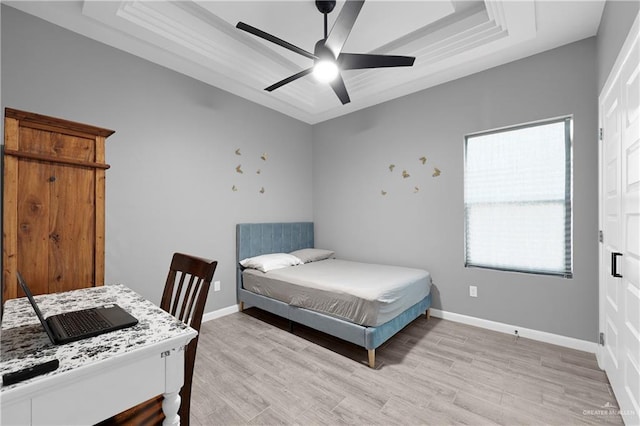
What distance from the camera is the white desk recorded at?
750mm

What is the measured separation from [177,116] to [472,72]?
10.5ft

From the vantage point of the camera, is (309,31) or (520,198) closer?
(309,31)

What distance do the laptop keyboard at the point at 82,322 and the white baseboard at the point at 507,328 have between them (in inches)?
84.7

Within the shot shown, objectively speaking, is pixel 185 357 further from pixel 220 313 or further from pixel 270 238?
pixel 270 238

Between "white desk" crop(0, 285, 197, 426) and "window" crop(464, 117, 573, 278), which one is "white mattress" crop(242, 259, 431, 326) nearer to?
"window" crop(464, 117, 573, 278)

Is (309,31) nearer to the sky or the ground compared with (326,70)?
nearer to the sky

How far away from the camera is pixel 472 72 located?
3035mm

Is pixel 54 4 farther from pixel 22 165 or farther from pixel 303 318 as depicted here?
pixel 303 318

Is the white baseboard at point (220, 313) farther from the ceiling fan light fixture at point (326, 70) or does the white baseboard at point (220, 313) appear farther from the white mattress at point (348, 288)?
the ceiling fan light fixture at point (326, 70)

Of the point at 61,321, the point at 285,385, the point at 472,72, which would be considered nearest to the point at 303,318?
the point at 285,385

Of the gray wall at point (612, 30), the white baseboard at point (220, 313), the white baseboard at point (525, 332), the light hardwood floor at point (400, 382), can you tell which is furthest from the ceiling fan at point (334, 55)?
the white baseboard at point (220, 313)

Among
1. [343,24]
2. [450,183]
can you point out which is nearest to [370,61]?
[343,24]

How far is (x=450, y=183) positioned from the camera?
10.5 feet

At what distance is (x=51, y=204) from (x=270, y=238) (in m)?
2.42
